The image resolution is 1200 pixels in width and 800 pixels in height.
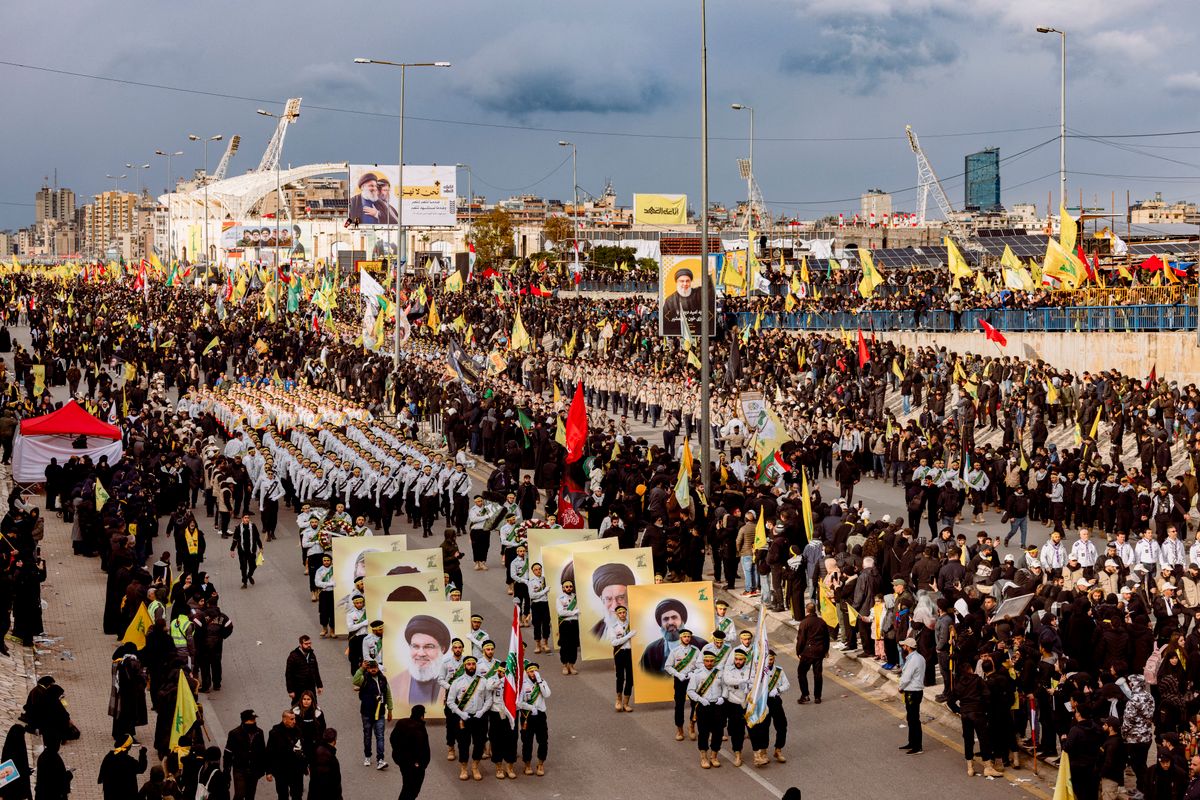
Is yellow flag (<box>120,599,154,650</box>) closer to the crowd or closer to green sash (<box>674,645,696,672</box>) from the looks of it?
the crowd

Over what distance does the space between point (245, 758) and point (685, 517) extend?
9.79 m

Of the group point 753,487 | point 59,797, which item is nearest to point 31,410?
point 753,487

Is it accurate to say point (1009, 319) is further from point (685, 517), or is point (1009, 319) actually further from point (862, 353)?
point (685, 517)

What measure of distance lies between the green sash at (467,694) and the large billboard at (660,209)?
5049cm

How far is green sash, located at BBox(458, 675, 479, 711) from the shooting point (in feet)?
42.9

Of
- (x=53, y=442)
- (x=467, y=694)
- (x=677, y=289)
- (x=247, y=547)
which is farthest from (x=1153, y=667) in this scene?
(x=53, y=442)

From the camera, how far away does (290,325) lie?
179 ft

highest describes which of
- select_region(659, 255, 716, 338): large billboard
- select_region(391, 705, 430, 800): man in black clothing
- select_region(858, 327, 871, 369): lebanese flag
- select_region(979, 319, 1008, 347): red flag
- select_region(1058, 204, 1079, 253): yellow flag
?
select_region(1058, 204, 1079, 253): yellow flag

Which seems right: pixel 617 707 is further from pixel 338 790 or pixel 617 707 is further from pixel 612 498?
pixel 612 498

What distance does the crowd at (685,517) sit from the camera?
Answer: 1315cm

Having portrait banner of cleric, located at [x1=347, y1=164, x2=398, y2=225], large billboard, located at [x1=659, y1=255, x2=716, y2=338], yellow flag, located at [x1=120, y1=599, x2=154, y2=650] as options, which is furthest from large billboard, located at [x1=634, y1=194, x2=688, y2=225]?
yellow flag, located at [x1=120, y1=599, x2=154, y2=650]

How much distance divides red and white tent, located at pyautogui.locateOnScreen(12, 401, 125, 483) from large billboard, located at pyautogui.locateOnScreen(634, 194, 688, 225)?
38.7 metres

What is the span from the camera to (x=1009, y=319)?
39125 millimetres

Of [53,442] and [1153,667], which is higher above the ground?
[53,442]
